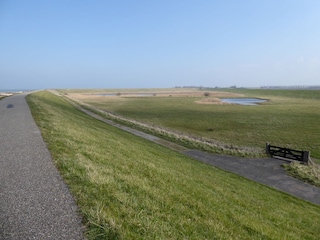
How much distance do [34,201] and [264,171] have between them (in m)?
16.8

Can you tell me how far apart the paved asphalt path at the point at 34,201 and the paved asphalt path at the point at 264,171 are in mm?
13353

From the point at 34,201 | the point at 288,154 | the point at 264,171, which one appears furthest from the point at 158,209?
the point at 288,154

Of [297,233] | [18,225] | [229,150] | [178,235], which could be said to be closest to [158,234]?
[178,235]

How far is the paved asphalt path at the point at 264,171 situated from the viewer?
14.0 m

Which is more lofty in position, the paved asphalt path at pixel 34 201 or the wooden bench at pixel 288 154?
the paved asphalt path at pixel 34 201

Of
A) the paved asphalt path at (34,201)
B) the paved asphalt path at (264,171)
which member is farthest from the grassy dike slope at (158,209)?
the paved asphalt path at (264,171)

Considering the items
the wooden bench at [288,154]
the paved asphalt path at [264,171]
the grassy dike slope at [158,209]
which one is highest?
the grassy dike slope at [158,209]

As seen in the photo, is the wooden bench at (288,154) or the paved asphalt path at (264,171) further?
the wooden bench at (288,154)

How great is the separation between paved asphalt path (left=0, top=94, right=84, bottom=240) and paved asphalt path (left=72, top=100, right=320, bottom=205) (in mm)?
13353

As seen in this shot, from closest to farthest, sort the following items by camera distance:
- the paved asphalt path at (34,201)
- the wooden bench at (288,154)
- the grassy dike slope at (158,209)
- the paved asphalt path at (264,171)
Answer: the paved asphalt path at (34,201) → the grassy dike slope at (158,209) → the paved asphalt path at (264,171) → the wooden bench at (288,154)

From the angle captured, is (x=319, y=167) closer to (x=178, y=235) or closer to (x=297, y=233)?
(x=297, y=233)

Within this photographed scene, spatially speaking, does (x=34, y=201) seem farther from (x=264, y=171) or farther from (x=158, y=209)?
(x=264, y=171)

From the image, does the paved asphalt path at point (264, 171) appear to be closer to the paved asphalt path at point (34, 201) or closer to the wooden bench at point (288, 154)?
the wooden bench at point (288, 154)

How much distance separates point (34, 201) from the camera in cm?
544
